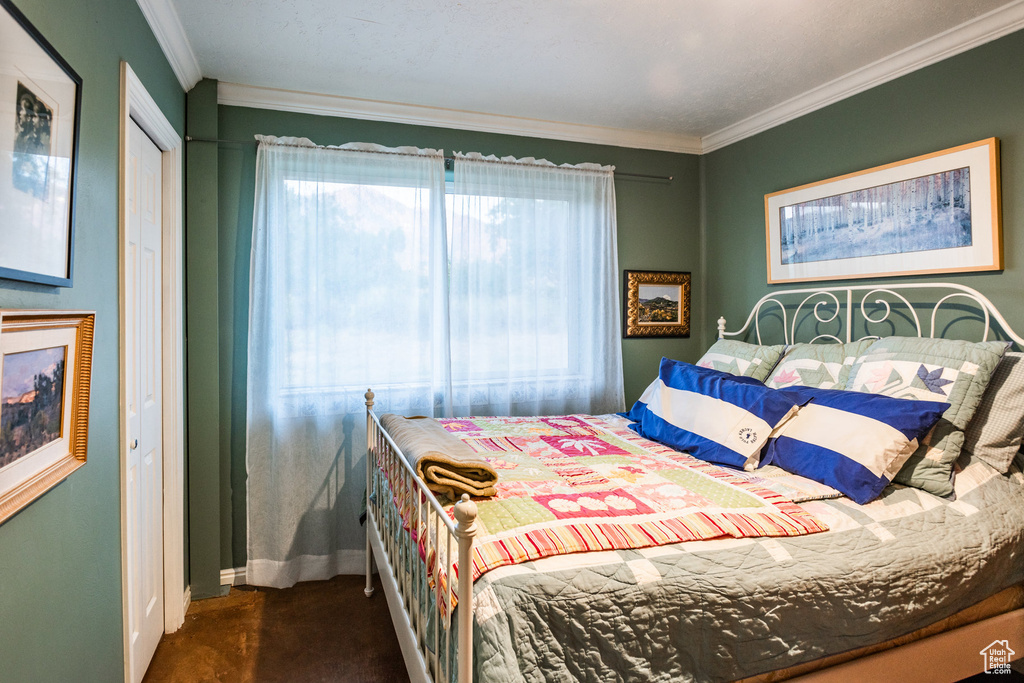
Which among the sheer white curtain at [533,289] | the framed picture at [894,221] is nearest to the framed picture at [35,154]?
the sheer white curtain at [533,289]

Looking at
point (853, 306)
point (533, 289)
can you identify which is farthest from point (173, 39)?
point (853, 306)

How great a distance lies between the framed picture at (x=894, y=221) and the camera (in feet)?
7.46

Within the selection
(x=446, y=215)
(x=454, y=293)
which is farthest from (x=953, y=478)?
(x=446, y=215)

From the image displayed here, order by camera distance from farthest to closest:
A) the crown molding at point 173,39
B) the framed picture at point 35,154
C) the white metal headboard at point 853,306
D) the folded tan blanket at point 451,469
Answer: the white metal headboard at point 853,306 → the crown molding at point 173,39 → the folded tan blanket at point 451,469 → the framed picture at point 35,154

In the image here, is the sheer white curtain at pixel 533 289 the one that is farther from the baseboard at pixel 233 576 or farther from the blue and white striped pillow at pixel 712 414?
the baseboard at pixel 233 576

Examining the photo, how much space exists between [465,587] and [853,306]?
8.13 ft

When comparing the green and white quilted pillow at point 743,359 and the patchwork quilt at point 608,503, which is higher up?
the green and white quilted pillow at point 743,359

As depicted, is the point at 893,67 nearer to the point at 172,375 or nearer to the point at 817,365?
the point at 817,365

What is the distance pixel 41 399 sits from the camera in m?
1.17

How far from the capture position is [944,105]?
2.42 metres

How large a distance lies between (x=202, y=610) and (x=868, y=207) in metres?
3.65

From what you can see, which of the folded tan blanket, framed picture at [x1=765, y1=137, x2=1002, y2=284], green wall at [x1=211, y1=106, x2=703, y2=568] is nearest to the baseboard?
green wall at [x1=211, y1=106, x2=703, y2=568]

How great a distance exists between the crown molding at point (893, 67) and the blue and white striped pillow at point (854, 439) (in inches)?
58.8

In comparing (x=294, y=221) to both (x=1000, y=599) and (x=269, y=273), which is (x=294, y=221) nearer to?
(x=269, y=273)
